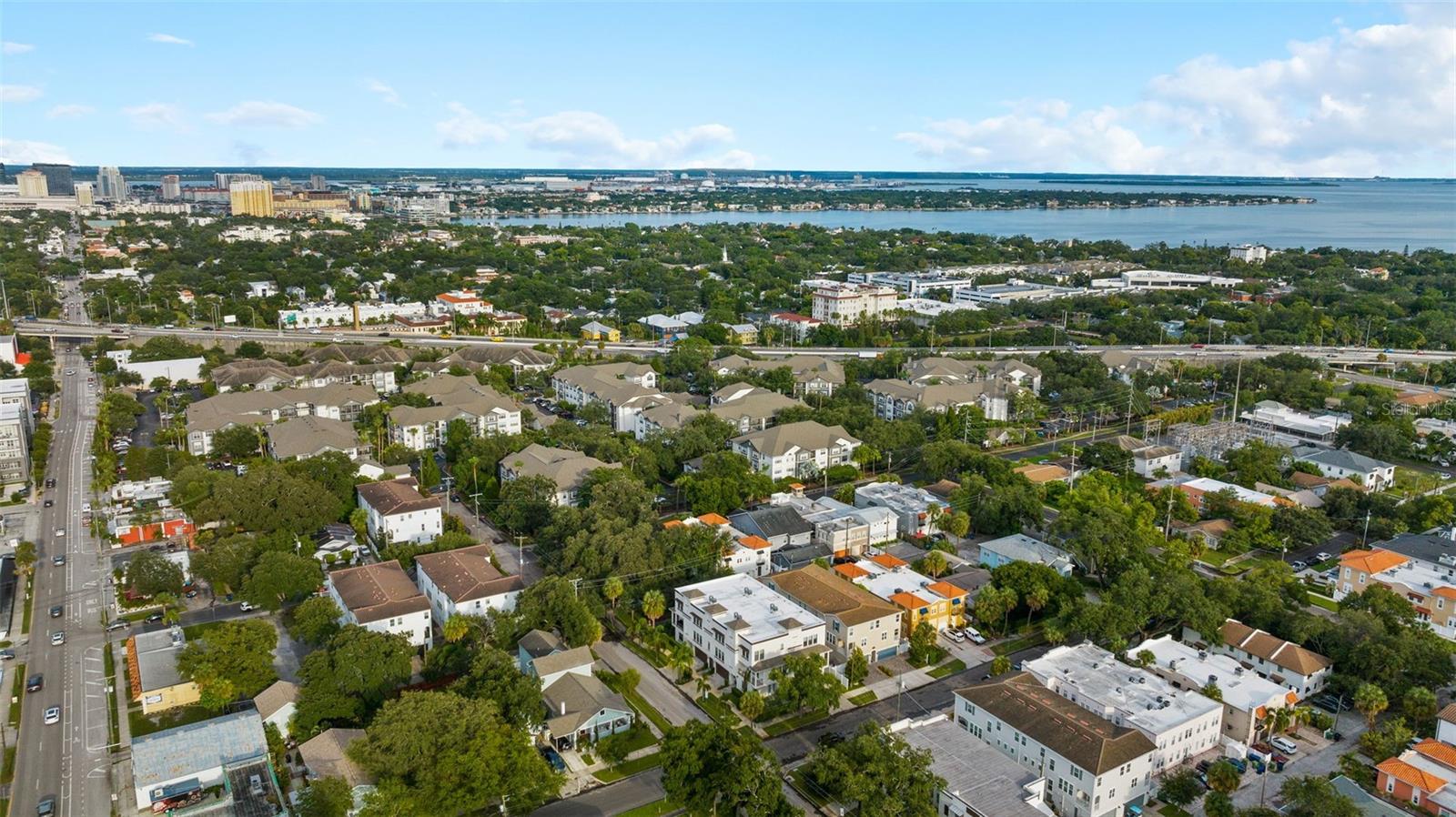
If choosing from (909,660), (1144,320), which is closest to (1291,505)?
(909,660)

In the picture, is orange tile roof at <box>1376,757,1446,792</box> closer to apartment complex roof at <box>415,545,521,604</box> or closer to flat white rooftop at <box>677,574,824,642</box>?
flat white rooftop at <box>677,574,824,642</box>

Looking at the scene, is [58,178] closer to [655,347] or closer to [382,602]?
[655,347]

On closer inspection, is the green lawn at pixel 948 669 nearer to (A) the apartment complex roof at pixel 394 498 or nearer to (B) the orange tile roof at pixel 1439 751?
(B) the orange tile roof at pixel 1439 751

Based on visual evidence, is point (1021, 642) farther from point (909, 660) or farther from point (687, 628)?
point (687, 628)

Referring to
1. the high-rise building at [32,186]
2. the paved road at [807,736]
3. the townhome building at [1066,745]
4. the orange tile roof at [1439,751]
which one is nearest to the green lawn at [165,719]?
the paved road at [807,736]

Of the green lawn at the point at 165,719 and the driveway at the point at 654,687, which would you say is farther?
A: the driveway at the point at 654,687
